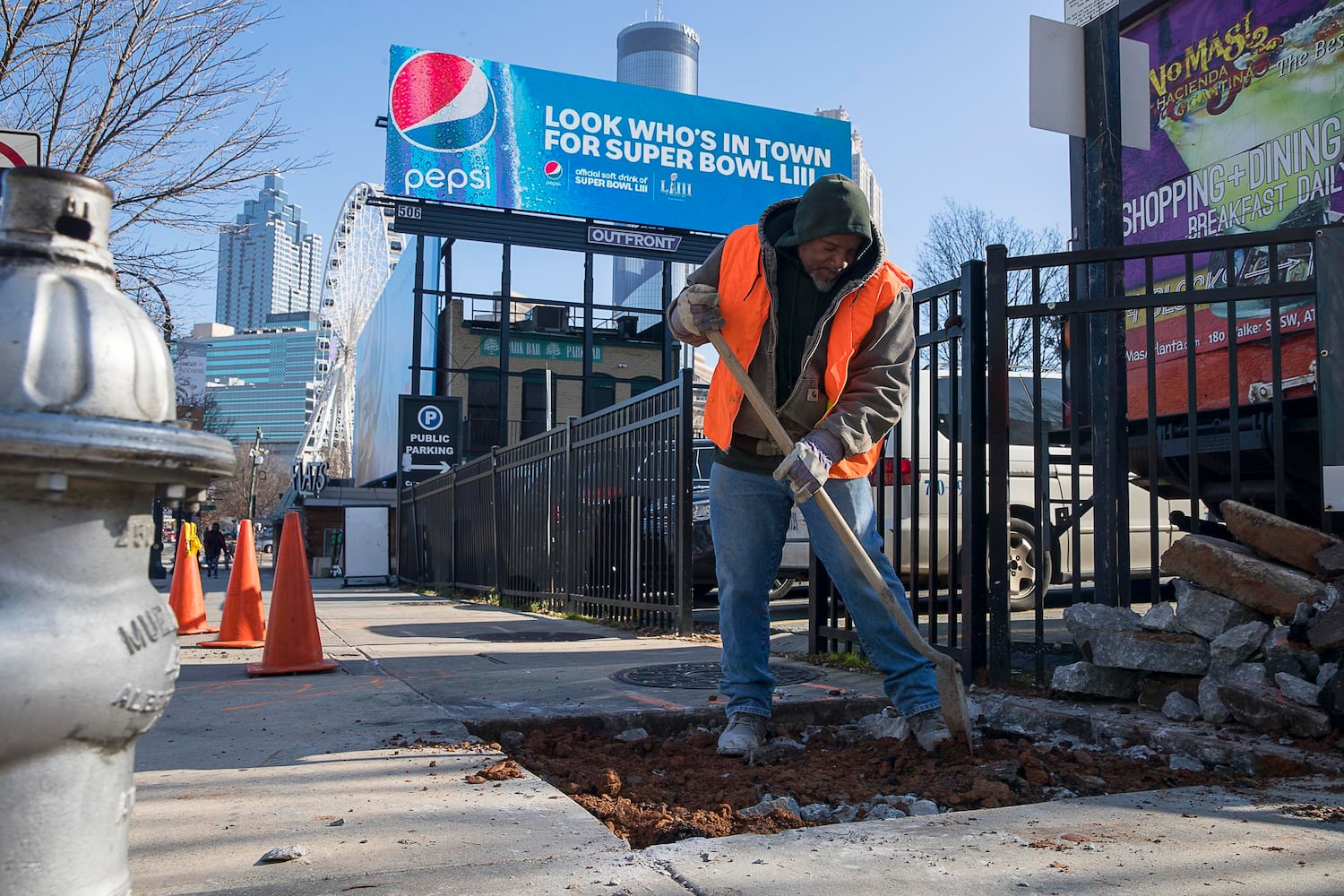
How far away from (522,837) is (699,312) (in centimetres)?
177

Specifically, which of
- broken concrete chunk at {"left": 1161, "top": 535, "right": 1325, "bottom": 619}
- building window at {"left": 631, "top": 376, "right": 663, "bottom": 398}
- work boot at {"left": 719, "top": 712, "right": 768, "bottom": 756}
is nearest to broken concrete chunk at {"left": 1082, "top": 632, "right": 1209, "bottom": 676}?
broken concrete chunk at {"left": 1161, "top": 535, "right": 1325, "bottom": 619}

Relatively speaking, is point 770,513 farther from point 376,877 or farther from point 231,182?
point 231,182

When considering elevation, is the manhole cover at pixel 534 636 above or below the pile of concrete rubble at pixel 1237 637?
below

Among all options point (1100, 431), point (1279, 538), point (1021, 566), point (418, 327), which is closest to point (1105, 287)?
point (1100, 431)

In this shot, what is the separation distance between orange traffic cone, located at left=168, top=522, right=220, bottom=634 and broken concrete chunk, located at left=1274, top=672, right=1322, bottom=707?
6.91 m

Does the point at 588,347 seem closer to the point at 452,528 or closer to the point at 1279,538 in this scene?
the point at 452,528

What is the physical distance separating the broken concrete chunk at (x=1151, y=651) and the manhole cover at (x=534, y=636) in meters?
3.79

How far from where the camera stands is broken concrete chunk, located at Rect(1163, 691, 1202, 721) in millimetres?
3306

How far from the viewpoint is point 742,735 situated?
3158 millimetres

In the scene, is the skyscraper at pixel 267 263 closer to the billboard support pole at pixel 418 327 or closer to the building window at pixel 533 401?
the billboard support pole at pixel 418 327

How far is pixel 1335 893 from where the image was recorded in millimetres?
1851

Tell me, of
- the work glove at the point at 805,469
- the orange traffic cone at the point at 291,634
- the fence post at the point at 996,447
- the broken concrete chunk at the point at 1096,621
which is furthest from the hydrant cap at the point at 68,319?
the orange traffic cone at the point at 291,634

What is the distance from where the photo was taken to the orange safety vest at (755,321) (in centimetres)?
326

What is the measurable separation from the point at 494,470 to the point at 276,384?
505 feet
